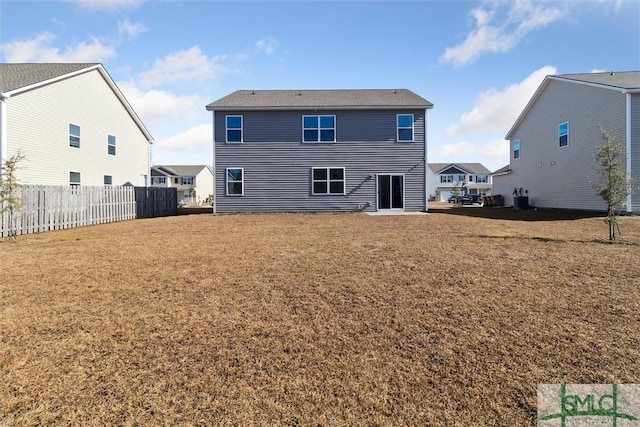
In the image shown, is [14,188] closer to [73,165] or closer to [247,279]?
[73,165]

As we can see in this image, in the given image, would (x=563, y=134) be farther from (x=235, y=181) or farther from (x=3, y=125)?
(x=3, y=125)

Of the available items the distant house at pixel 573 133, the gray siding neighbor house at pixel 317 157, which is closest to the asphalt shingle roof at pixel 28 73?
the gray siding neighbor house at pixel 317 157

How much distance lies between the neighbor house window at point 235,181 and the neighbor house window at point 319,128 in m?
4.28

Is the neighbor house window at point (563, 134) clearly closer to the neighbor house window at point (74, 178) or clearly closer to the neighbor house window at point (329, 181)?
the neighbor house window at point (329, 181)

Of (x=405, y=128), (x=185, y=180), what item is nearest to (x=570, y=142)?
(x=405, y=128)

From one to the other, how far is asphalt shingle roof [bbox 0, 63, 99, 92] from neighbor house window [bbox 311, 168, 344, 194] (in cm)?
1386

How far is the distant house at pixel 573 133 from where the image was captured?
1478 cm

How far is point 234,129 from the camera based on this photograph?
18766 millimetres

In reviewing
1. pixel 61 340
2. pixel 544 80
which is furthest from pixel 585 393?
pixel 544 80

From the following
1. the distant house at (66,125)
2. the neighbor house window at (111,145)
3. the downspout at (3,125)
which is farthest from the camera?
the neighbor house window at (111,145)

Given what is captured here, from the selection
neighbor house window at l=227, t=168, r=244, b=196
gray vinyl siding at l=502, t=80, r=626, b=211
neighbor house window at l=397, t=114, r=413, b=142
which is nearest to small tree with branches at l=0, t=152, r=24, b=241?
neighbor house window at l=227, t=168, r=244, b=196

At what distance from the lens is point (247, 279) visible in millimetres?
5180

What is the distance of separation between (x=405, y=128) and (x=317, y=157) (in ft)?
17.8

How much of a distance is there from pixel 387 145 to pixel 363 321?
16450 mm
